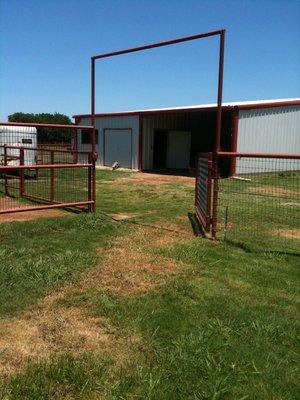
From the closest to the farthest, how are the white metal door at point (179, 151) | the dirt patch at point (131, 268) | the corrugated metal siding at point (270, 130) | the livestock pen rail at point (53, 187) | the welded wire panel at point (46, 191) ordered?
the dirt patch at point (131, 268) → the livestock pen rail at point (53, 187) → the welded wire panel at point (46, 191) → the corrugated metal siding at point (270, 130) → the white metal door at point (179, 151)

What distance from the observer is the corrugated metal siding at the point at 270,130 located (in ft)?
65.5

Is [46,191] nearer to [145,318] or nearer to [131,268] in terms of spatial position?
[131,268]

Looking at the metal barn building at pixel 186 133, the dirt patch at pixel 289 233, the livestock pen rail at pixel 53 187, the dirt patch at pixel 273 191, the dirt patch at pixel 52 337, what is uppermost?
the metal barn building at pixel 186 133

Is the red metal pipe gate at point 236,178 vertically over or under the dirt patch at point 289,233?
over

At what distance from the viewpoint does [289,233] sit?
7758mm

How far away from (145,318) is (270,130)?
18.7 meters

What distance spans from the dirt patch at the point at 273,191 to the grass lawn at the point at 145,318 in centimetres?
715

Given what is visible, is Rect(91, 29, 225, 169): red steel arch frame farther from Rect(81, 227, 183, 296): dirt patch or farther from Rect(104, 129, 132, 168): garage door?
Rect(104, 129, 132, 168): garage door

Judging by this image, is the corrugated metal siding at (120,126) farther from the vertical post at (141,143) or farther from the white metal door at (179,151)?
the white metal door at (179,151)

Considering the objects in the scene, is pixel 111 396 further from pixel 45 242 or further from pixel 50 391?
pixel 45 242

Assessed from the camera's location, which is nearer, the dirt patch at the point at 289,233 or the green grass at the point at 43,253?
the green grass at the point at 43,253

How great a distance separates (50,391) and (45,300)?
60.1 inches

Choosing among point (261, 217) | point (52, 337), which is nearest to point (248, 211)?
point (261, 217)

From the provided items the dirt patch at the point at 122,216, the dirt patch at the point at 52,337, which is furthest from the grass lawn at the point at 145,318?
the dirt patch at the point at 122,216
